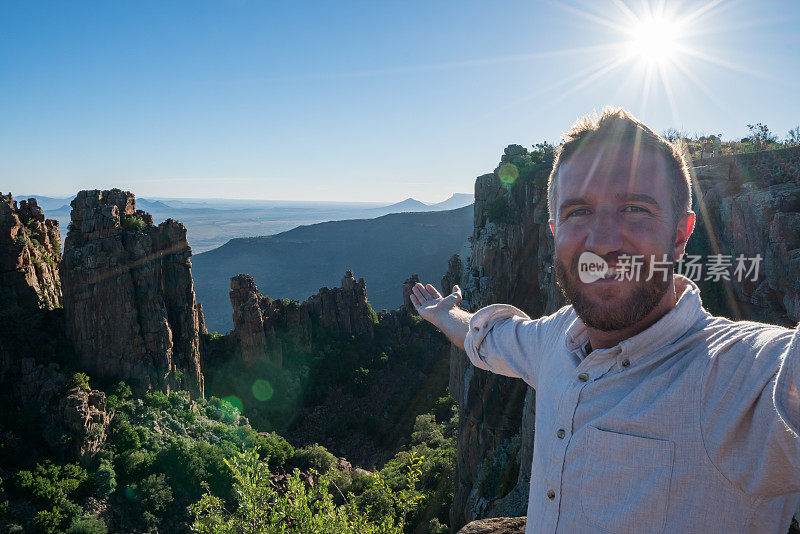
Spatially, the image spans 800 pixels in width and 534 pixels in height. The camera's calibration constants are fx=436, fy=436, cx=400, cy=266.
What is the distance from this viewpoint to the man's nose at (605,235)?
1639mm

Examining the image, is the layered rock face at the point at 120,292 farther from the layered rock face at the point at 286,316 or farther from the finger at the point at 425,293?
the finger at the point at 425,293

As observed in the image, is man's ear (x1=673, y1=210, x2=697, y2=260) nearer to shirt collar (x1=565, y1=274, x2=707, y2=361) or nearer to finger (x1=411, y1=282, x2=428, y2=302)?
shirt collar (x1=565, y1=274, x2=707, y2=361)

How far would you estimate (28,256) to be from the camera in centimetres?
2614

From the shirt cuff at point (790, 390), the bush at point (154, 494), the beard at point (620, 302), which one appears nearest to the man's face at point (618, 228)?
the beard at point (620, 302)

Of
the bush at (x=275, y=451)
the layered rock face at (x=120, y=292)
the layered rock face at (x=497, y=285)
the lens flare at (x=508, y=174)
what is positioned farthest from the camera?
the bush at (x=275, y=451)

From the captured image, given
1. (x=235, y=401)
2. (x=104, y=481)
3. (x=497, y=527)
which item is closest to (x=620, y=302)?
(x=497, y=527)

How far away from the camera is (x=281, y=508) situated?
616cm

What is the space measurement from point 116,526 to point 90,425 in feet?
15.8

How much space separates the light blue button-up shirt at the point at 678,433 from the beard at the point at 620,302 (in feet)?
0.29

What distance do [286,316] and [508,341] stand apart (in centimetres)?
3960

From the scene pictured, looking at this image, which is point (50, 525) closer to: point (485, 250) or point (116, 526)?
point (116, 526)

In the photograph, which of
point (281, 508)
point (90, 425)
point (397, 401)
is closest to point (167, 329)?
point (90, 425)

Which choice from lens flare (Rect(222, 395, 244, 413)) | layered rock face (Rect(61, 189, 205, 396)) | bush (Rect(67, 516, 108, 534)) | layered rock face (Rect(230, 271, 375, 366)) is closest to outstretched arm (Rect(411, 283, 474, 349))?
bush (Rect(67, 516, 108, 534))

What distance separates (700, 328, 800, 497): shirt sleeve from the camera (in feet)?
3.59
